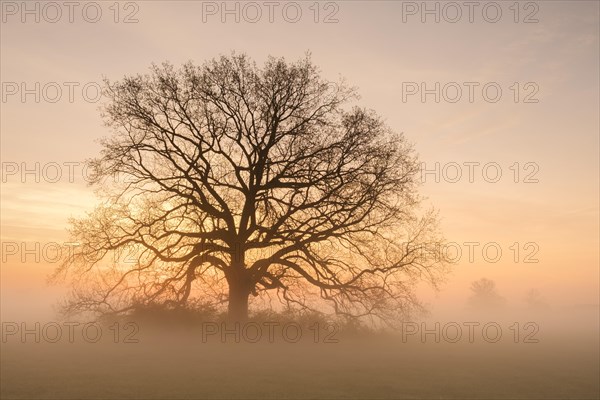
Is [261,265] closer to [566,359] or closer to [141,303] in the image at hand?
[141,303]

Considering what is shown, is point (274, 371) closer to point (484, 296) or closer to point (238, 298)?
point (238, 298)

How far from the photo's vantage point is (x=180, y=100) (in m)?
30.4

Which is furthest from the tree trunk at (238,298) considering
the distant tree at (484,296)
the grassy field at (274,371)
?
the distant tree at (484,296)

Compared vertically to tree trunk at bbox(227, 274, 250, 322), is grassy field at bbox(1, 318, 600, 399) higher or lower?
lower

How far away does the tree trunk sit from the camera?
2992cm

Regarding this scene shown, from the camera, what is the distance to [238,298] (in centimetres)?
3014

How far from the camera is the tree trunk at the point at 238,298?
29922mm

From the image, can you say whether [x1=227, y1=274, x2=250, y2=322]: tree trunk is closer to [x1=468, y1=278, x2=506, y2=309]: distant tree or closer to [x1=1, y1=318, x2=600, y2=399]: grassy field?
[x1=1, y1=318, x2=600, y2=399]: grassy field

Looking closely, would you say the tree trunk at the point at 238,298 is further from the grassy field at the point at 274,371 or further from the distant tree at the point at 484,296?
the distant tree at the point at 484,296

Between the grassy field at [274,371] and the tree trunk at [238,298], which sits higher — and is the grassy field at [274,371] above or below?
below

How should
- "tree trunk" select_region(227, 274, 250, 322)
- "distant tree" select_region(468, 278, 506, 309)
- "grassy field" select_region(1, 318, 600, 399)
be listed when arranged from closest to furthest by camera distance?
"grassy field" select_region(1, 318, 600, 399)
"tree trunk" select_region(227, 274, 250, 322)
"distant tree" select_region(468, 278, 506, 309)

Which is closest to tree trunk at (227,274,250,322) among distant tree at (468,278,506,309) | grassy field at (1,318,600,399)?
grassy field at (1,318,600,399)

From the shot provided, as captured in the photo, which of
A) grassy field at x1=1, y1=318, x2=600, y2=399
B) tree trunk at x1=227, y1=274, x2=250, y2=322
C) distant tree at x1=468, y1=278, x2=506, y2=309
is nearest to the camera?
grassy field at x1=1, y1=318, x2=600, y2=399

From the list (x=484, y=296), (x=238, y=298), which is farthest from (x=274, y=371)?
(x=484, y=296)
